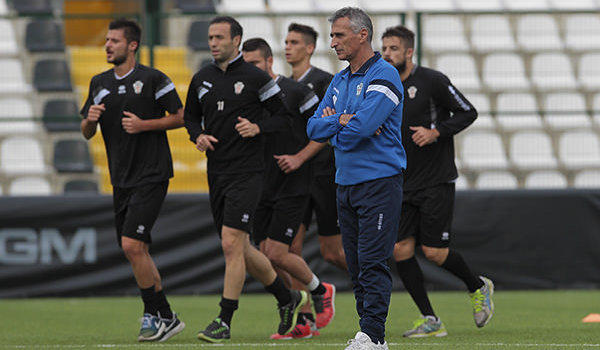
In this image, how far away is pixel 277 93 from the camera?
7535 mm

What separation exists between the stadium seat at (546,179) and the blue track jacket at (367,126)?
6915 millimetres

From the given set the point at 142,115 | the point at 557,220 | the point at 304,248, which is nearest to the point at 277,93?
the point at 142,115

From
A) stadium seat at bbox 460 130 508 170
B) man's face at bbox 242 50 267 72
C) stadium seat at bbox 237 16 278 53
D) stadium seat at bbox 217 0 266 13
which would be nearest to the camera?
man's face at bbox 242 50 267 72

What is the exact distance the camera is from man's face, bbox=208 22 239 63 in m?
7.39

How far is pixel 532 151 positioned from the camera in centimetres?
1327

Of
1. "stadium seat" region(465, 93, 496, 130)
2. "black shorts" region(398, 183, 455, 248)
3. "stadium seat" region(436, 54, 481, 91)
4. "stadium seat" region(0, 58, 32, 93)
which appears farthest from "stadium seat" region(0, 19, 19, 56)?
"black shorts" region(398, 183, 455, 248)

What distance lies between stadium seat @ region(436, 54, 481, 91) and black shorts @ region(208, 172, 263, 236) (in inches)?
245

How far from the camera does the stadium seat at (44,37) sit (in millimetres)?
13281

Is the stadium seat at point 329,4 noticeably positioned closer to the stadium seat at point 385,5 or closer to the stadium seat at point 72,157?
the stadium seat at point 385,5

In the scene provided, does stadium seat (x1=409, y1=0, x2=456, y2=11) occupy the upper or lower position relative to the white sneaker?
upper

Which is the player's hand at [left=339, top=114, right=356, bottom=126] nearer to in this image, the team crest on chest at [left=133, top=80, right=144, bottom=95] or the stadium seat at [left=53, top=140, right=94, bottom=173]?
the team crest on chest at [left=133, top=80, right=144, bottom=95]

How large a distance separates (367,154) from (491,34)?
8.13 meters

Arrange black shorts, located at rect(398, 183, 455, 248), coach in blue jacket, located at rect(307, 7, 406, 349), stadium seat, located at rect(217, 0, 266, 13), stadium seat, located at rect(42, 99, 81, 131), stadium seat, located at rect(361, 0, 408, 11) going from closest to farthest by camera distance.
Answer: coach in blue jacket, located at rect(307, 7, 406, 349)
black shorts, located at rect(398, 183, 455, 248)
stadium seat, located at rect(42, 99, 81, 131)
stadium seat, located at rect(217, 0, 266, 13)
stadium seat, located at rect(361, 0, 408, 11)

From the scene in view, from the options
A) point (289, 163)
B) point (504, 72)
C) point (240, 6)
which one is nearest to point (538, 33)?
point (504, 72)
